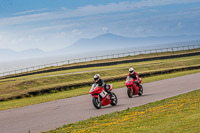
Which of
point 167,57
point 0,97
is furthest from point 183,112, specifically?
point 167,57

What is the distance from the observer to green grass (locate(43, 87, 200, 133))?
955 cm

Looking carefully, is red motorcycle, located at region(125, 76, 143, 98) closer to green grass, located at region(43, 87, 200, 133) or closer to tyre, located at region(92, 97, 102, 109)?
tyre, located at region(92, 97, 102, 109)

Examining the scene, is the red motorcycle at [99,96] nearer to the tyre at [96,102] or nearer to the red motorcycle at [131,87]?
the tyre at [96,102]

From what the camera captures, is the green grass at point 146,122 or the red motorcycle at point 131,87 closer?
the green grass at point 146,122

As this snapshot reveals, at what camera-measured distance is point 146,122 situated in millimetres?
11086

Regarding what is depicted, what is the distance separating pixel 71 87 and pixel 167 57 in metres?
42.4

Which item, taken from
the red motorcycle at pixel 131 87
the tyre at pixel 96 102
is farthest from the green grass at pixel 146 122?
the red motorcycle at pixel 131 87

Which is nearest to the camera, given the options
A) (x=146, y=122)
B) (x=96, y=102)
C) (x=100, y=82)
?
(x=146, y=122)

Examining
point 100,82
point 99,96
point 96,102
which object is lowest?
point 96,102

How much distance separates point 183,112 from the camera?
40.4 ft

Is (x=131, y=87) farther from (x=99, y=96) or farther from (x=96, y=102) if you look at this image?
(x=96, y=102)

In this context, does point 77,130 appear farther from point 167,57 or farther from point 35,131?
point 167,57

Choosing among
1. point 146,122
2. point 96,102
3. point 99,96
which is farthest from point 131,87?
point 146,122

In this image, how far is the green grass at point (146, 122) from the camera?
9547 millimetres
